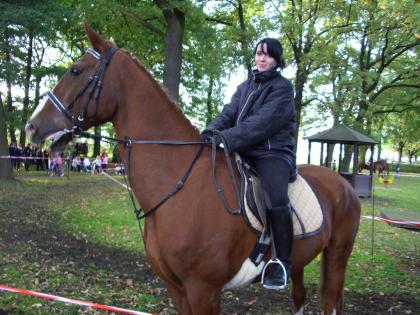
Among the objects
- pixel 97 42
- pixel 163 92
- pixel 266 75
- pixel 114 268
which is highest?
pixel 97 42

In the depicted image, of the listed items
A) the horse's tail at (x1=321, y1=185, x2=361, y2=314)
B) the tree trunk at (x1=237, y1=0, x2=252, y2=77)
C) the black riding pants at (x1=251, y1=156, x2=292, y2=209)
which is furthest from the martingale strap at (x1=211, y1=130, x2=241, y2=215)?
the tree trunk at (x1=237, y1=0, x2=252, y2=77)

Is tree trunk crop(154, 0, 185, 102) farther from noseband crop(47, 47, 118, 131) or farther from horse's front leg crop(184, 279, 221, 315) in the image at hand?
horse's front leg crop(184, 279, 221, 315)

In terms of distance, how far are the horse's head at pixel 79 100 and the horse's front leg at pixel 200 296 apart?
4.65ft

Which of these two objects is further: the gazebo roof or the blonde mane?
the gazebo roof

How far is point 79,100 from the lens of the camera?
123 inches

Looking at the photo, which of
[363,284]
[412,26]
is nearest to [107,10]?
[363,284]

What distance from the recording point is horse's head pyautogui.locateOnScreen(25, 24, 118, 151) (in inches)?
121

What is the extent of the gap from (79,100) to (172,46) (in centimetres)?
1247

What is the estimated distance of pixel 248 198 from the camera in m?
3.32

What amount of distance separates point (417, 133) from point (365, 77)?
71.6 feet

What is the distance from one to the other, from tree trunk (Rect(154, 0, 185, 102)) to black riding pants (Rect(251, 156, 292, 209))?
38.3ft

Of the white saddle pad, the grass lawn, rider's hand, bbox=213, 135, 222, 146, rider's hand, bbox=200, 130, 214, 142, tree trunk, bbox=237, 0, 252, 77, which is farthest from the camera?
tree trunk, bbox=237, 0, 252, 77

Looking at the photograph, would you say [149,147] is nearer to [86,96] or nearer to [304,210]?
[86,96]

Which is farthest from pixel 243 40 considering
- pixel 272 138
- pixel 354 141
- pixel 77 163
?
pixel 272 138
